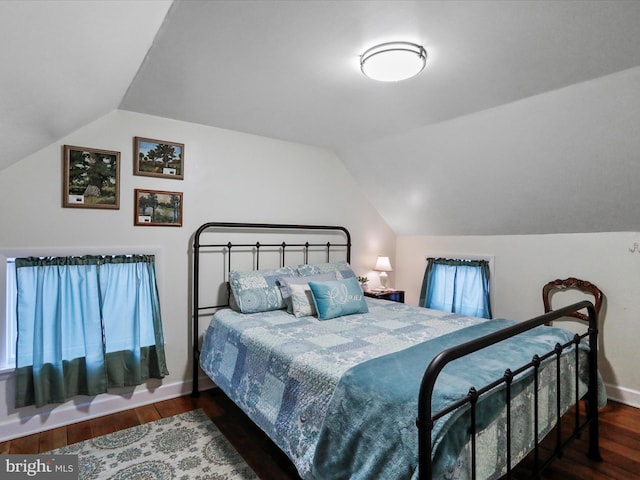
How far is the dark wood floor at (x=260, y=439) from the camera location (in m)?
2.03

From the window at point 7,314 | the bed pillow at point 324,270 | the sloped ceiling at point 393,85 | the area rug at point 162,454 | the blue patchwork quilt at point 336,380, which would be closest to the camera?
the blue patchwork quilt at point 336,380

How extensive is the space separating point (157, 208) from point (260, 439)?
1879 millimetres

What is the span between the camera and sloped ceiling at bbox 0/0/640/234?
4.89 feet

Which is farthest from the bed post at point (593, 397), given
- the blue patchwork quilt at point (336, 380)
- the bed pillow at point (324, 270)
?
the bed pillow at point (324, 270)

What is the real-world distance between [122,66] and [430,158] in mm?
2496

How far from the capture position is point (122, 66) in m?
1.86

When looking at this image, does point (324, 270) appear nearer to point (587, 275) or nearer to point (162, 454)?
point (162, 454)

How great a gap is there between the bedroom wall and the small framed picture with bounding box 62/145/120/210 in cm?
4

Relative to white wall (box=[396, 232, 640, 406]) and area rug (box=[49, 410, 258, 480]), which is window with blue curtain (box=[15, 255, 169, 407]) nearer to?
area rug (box=[49, 410, 258, 480])

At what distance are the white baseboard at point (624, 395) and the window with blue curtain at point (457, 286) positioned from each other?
1.09 meters

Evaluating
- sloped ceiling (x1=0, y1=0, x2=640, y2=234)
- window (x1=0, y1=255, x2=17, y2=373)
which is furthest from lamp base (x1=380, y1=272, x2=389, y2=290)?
window (x1=0, y1=255, x2=17, y2=373)

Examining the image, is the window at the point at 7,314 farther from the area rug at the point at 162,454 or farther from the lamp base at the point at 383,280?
the lamp base at the point at 383,280

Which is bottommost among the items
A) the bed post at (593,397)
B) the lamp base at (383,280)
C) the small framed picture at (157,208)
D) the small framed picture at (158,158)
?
the bed post at (593,397)

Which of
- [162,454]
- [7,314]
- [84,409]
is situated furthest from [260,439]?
[7,314]
